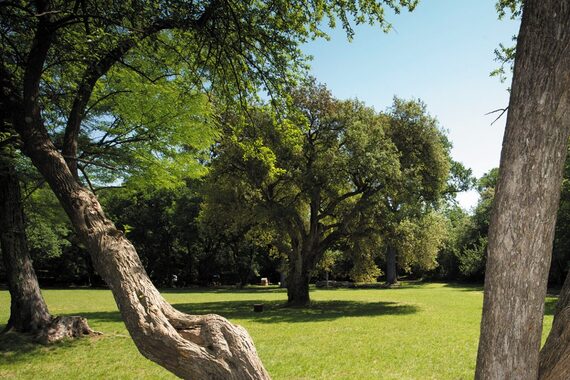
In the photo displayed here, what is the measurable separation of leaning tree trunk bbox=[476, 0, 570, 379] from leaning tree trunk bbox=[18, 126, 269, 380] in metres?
1.67

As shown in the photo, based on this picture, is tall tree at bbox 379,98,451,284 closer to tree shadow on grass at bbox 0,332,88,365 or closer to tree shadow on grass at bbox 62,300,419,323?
tree shadow on grass at bbox 62,300,419,323

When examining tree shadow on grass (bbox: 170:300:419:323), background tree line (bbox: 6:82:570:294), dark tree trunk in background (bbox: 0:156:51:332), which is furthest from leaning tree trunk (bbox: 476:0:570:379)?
tree shadow on grass (bbox: 170:300:419:323)

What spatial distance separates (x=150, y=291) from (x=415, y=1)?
19.0 ft

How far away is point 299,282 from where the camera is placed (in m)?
23.1

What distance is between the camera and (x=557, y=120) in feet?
8.46

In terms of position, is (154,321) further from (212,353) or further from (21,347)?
(21,347)

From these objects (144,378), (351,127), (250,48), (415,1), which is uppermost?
(351,127)

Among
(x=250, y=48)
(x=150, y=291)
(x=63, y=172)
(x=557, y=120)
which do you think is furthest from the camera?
(x=250, y=48)

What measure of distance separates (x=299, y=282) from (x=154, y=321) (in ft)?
66.1

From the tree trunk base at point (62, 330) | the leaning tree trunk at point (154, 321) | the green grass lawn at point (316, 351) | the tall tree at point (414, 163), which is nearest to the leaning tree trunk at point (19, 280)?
the tree trunk base at point (62, 330)

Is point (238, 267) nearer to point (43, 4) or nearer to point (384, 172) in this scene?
point (384, 172)

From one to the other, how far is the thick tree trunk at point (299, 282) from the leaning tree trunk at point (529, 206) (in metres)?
20.3

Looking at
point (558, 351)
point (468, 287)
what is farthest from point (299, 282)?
point (468, 287)

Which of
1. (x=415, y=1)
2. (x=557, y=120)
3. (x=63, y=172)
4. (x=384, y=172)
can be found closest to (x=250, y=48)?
(x=415, y=1)
